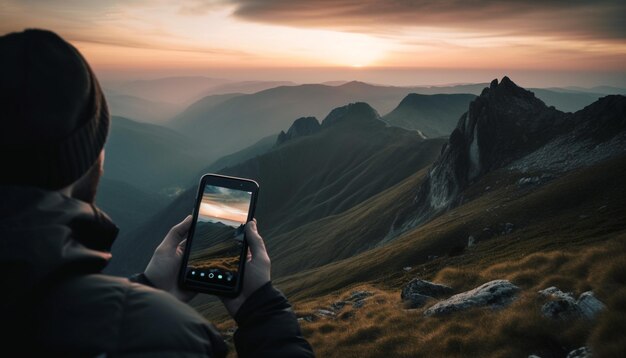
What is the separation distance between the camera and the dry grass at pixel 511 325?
12.6m

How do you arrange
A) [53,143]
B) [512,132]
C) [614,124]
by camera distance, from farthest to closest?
[512,132] → [614,124] → [53,143]

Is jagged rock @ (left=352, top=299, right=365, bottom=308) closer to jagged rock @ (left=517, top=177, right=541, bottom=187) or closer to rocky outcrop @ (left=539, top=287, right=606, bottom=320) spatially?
rocky outcrop @ (left=539, top=287, right=606, bottom=320)

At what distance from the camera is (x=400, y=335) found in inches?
667

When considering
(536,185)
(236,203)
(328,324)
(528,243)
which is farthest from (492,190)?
(236,203)

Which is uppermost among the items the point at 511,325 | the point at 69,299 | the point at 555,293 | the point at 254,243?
the point at 69,299

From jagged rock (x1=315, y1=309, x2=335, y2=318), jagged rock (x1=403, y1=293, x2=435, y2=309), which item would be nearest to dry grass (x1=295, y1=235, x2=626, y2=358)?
jagged rock (x1=403, y1=293, x2=435, y2=309)

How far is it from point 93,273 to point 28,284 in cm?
57

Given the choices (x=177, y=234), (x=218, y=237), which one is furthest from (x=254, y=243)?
(x=177, y=234)

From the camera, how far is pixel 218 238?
25.2 ft

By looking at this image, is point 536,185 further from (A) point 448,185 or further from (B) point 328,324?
(B) point 328,324

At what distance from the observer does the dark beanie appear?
3357 mm

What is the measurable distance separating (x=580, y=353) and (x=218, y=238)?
33.4 feet

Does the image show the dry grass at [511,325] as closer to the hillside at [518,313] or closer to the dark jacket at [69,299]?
the hillside at [518,313]

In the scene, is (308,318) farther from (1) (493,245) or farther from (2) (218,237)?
(1) (493,245)
